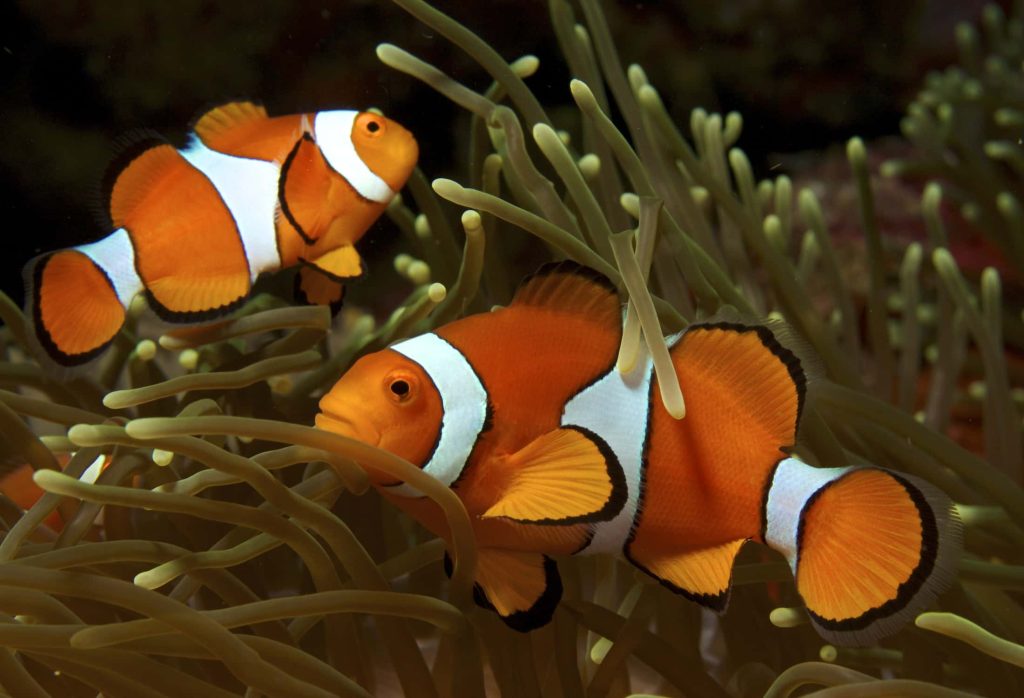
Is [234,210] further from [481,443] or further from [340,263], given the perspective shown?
[481,443]

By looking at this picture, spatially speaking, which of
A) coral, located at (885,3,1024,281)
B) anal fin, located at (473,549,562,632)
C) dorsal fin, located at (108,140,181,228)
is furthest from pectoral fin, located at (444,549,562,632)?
coral, located at (885,3,1024,281)

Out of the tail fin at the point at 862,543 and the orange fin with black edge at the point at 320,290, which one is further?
the orange fin with black edge at the point at 320,290

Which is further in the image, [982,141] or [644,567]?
[982,141]

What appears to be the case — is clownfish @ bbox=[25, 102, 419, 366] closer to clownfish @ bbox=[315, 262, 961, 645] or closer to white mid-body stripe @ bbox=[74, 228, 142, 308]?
white mid-body stripe @ bbox=[74, 228, 142, 308]

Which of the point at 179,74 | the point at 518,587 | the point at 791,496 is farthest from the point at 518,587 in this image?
the point at 179,74

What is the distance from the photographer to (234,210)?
100 cm

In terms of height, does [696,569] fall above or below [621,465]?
below

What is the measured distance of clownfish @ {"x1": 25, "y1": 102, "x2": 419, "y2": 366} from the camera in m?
0.97

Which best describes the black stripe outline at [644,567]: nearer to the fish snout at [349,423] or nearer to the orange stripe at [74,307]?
the fish snout at [349,423]

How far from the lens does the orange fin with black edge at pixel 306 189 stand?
3.32 feet

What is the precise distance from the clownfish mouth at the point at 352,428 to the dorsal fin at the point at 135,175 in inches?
16.9

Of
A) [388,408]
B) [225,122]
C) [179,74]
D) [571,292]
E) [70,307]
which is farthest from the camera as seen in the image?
[179,74]

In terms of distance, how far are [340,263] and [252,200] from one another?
0.37ft

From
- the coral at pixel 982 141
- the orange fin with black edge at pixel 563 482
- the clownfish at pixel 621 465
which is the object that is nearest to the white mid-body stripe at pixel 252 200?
the clownfish at pixel 621 465
